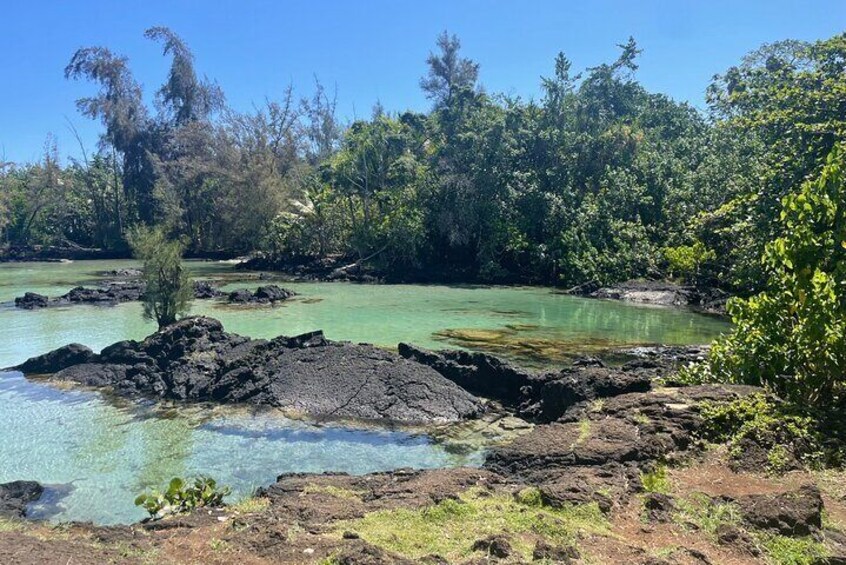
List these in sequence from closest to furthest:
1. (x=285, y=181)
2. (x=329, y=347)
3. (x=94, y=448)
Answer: (x=94, y=448) → (x=329, y=347) → (x=285, y=181)

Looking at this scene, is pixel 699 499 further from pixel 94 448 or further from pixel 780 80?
pixel 780 80

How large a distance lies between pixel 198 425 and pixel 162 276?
634 cm

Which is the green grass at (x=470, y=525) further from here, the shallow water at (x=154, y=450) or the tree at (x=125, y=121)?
the tree at (x=125, y=121)

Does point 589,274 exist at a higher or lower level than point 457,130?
Answer: lower

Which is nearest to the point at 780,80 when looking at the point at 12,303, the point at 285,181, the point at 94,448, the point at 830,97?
the point at 830,97

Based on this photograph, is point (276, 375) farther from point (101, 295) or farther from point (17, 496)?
point (101, 295)

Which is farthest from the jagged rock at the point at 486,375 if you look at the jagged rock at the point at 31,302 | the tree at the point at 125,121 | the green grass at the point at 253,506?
the tree at the point at 125,121

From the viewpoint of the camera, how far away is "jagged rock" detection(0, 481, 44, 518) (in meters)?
6.51

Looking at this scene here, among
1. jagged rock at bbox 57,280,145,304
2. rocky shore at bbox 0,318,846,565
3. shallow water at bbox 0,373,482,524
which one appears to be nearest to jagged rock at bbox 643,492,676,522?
rocky shore at bbox 0,318,846,565

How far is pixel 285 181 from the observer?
44250mm

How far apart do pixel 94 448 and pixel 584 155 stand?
94.7 ft

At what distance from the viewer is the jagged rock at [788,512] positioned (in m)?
4.66

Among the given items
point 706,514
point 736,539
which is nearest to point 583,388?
point 706,514

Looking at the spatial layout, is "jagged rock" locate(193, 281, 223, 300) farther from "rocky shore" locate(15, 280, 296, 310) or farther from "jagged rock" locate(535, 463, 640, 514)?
"jagged rock" locate(535, 463, 640, 514)
